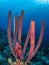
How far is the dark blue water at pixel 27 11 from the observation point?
545cm

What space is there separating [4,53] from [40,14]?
58.0 inches

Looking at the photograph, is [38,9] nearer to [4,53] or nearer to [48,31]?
A: [48,31]

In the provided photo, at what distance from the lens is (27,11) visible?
560cm

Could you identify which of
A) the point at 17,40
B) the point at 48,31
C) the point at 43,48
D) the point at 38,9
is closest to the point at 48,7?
the point at 38,9

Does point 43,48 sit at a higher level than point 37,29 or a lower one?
lower

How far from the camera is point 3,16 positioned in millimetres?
5773

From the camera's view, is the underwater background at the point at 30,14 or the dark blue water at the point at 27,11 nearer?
the underwater background at the point at 30,14

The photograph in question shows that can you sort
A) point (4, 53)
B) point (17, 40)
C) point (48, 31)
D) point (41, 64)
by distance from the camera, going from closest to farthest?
point (17, 40)
point (41, 64)
point (4, 53)
point (48, 31)

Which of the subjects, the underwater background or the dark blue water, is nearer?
the underwater background

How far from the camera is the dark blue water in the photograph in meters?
5.45

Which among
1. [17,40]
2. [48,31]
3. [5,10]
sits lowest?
[48,31]

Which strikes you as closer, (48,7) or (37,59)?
(37,59)

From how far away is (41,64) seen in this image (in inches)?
176

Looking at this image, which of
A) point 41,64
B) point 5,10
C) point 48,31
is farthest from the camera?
point 5,10
